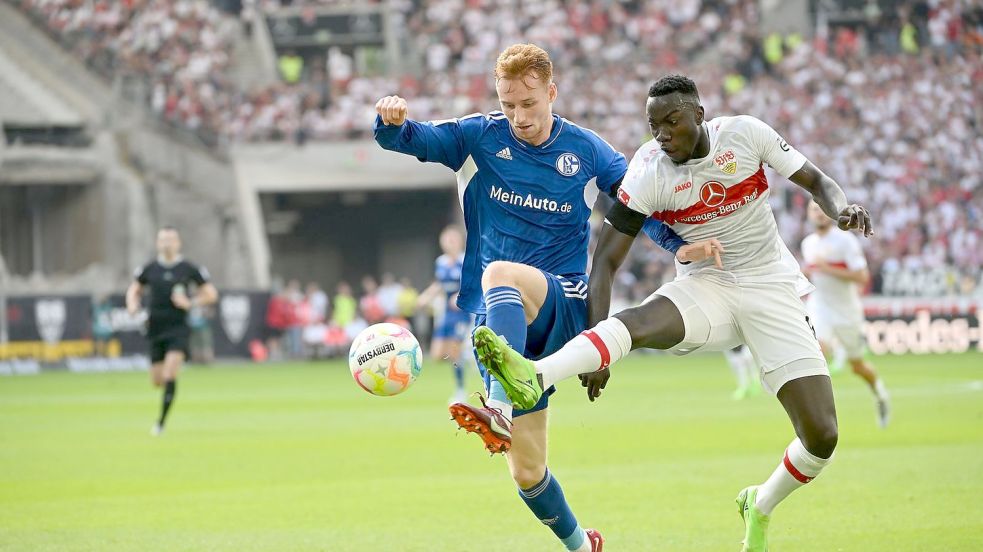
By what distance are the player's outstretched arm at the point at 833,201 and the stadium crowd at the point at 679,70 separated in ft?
87.6

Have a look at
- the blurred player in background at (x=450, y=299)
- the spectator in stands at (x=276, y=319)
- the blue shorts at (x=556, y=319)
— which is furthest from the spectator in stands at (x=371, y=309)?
the blue shorts at (x=556, y=319)

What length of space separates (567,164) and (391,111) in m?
0.96

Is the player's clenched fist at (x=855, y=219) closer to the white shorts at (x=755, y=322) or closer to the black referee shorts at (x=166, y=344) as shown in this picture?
the white shorts at (x=755, y=322)

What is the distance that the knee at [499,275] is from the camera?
646 centimetres

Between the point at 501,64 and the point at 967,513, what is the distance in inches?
178

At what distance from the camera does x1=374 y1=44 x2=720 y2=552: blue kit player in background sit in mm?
6668

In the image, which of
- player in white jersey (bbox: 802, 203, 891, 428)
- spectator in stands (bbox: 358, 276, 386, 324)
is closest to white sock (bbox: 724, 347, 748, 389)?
player in white jersey (bbox: 802, 203, 891, 428)

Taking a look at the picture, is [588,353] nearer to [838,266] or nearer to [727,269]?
[727,269]

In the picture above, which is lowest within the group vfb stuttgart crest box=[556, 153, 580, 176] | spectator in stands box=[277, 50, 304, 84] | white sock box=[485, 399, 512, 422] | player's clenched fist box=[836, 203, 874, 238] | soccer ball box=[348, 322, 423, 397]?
white sock box=[485, 399, 512, 422]

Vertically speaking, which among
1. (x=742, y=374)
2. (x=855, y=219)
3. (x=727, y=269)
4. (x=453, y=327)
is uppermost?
(x=855, y=219)

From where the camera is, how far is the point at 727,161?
6.93 metres

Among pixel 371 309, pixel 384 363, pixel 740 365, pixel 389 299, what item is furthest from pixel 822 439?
pixel 389 299

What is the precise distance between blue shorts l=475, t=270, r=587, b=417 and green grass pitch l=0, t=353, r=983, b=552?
1548mm

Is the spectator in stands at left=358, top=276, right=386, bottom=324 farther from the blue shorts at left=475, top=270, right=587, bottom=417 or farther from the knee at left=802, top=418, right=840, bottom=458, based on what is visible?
the knee at left=802, top=418, right=840, bottom=458
